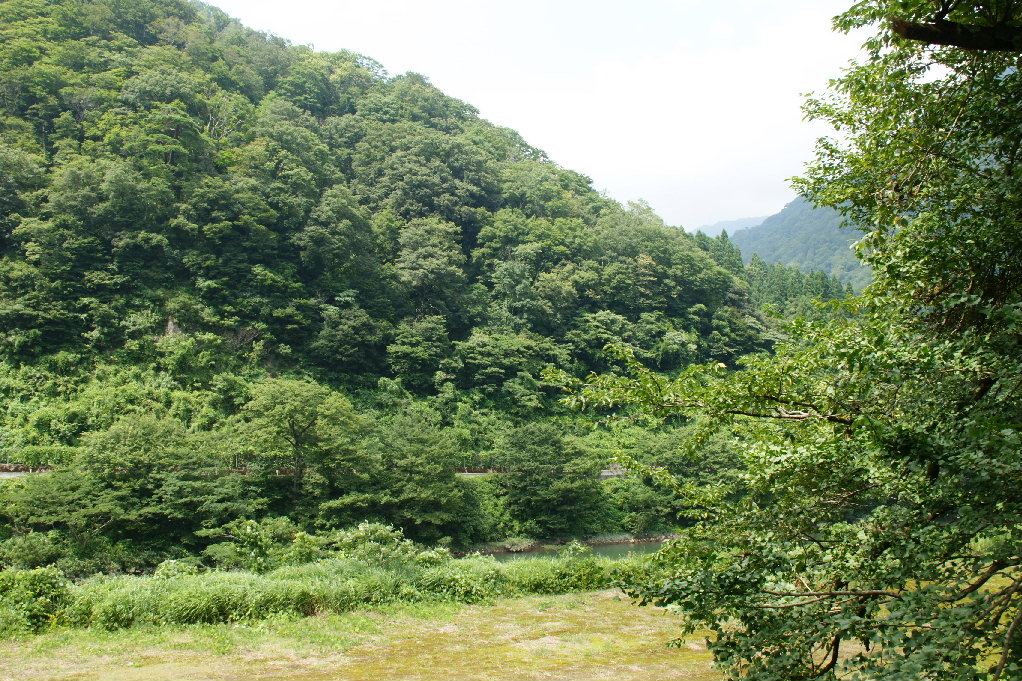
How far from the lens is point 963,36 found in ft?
9.30

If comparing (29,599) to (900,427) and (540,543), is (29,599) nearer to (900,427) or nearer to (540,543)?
(900,427)

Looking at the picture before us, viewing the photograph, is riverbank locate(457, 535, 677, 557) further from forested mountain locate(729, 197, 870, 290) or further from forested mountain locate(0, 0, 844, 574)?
forested mountain locate(729, 197, 870, 290)

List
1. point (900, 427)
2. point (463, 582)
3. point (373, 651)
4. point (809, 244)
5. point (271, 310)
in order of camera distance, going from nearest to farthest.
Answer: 1. point (900, 427)
2. point (373, 651)
3. point (463, 582)
4. point (271, 310)
5. point (809, 244)

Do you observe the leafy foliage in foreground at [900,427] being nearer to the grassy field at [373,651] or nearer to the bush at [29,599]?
the grassy field at [373,651]

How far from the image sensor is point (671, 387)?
404cm

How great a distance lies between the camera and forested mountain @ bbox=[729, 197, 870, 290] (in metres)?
109

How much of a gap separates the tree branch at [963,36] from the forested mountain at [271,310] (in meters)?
7.75

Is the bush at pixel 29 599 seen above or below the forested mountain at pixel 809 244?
below

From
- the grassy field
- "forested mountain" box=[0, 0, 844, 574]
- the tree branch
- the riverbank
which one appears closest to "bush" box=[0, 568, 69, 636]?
the grassy field

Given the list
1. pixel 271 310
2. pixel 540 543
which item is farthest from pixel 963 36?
pixel 271 310

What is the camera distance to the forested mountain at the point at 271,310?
18.7 metres

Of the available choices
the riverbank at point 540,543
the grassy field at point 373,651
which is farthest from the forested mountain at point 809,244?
the grassy field at point 373,651

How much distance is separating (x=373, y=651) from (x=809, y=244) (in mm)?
146104

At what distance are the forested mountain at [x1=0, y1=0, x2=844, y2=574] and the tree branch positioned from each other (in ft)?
25.4
